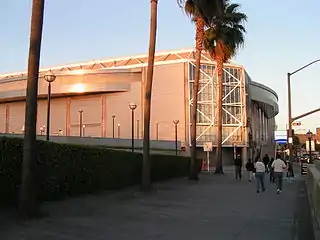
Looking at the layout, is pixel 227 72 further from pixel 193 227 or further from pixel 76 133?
pixel 193 227

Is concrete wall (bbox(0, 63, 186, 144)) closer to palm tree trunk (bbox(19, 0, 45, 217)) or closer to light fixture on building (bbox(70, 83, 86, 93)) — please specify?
light fixture on building (bbox(70, 83, 86, 93))

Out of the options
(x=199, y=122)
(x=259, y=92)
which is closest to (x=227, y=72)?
(x=199, y=122)

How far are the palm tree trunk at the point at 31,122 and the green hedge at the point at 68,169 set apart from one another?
0.42m

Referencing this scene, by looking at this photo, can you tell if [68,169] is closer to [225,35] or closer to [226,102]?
[225,35]

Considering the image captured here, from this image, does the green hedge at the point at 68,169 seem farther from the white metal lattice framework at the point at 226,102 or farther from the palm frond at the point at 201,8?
the white metal lattice framework at the point at 226,102

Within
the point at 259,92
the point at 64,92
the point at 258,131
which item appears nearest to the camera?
the point at 64,92

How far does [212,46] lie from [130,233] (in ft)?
93.9

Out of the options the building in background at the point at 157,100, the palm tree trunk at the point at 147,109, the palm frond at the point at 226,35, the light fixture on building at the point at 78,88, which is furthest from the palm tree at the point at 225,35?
the light fixture on building at the point at 78,88

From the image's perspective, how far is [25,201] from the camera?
11938 millimetres

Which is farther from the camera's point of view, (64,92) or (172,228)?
(64,92)

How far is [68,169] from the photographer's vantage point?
16.0 metres

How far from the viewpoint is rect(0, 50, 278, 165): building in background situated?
288 ft

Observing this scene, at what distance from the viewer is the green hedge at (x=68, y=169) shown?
12656mm

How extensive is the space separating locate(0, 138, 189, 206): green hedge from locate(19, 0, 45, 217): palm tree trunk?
1.37ft
